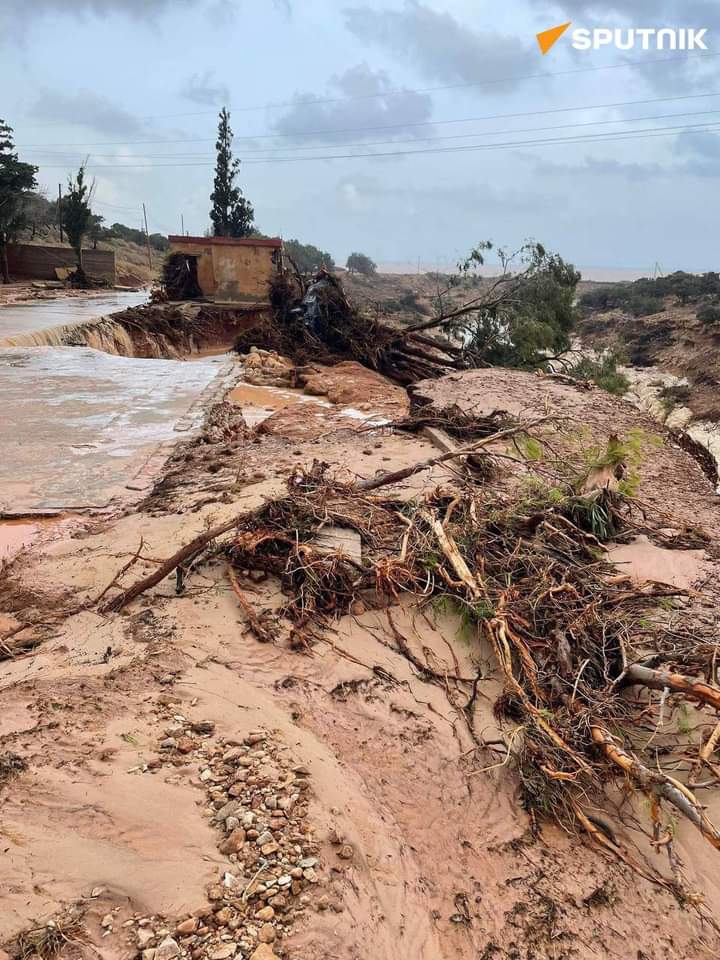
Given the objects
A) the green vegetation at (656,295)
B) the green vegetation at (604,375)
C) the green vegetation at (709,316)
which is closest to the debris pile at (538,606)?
the green vegetation at (604,375)

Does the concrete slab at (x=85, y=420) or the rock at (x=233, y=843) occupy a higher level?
the concrete slab at (x=85, y=420)

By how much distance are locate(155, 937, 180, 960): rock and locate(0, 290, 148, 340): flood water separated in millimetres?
11181

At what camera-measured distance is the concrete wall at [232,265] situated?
713 inches

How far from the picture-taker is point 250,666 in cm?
321

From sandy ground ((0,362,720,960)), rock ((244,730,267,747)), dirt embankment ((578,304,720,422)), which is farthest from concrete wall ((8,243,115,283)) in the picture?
rock ((244,730,267,747))

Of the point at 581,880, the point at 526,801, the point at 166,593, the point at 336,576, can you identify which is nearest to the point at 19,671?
the point at 166,593

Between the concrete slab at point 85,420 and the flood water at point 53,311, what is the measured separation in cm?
156

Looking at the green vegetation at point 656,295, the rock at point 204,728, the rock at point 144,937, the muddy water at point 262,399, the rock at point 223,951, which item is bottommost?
the rock at point 223,951

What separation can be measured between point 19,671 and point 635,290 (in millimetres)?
36302

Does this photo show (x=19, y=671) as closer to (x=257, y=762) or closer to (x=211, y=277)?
(x=257, y=762)

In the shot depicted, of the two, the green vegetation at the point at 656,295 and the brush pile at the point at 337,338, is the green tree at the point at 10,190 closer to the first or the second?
the brush pile at the point at 337,338

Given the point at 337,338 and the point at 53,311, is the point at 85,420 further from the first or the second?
the point at 53,311

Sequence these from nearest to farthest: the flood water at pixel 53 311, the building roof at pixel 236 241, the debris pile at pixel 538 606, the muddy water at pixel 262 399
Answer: the debris pile at pixel 538 606 → the muddy water at pixel 262 399 → the flood water at pixel 53 311 → the building roof at pixel 236 241

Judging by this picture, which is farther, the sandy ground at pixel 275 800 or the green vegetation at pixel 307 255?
the green vegetation at pixel 307 255
